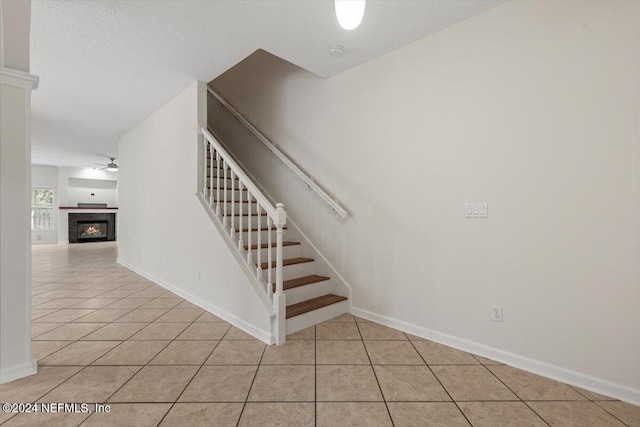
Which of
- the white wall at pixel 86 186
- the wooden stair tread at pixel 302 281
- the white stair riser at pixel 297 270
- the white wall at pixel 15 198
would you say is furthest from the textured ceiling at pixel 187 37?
the white wall at pixel 86 186

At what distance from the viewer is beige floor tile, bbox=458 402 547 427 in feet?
5.12

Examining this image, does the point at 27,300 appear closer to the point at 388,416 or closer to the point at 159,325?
the point at 159,325

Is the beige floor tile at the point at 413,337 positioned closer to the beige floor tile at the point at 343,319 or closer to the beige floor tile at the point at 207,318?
the beige floor tile at the point at 343,319

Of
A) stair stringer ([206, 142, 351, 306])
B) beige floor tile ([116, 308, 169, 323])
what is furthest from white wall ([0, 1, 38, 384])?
stair stringer ([206, 142, 351, 306])

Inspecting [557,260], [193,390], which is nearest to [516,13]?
[557,260]

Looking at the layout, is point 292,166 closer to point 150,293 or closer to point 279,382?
point 279,382

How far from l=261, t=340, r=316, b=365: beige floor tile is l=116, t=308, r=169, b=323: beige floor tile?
1.49 m

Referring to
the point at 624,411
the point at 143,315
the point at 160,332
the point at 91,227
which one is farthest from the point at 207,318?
the point at 91,227

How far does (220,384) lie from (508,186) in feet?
7.93

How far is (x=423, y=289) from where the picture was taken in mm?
2611

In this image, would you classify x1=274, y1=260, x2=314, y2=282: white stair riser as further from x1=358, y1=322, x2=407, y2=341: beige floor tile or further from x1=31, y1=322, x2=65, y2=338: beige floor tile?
x1=31, y1=322, x2=65, y2=338: beige floor tile

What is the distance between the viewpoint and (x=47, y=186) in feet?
31.5

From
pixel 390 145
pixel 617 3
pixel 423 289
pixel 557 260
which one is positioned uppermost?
pixel 617 3

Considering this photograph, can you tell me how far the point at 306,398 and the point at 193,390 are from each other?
2.34 feet
